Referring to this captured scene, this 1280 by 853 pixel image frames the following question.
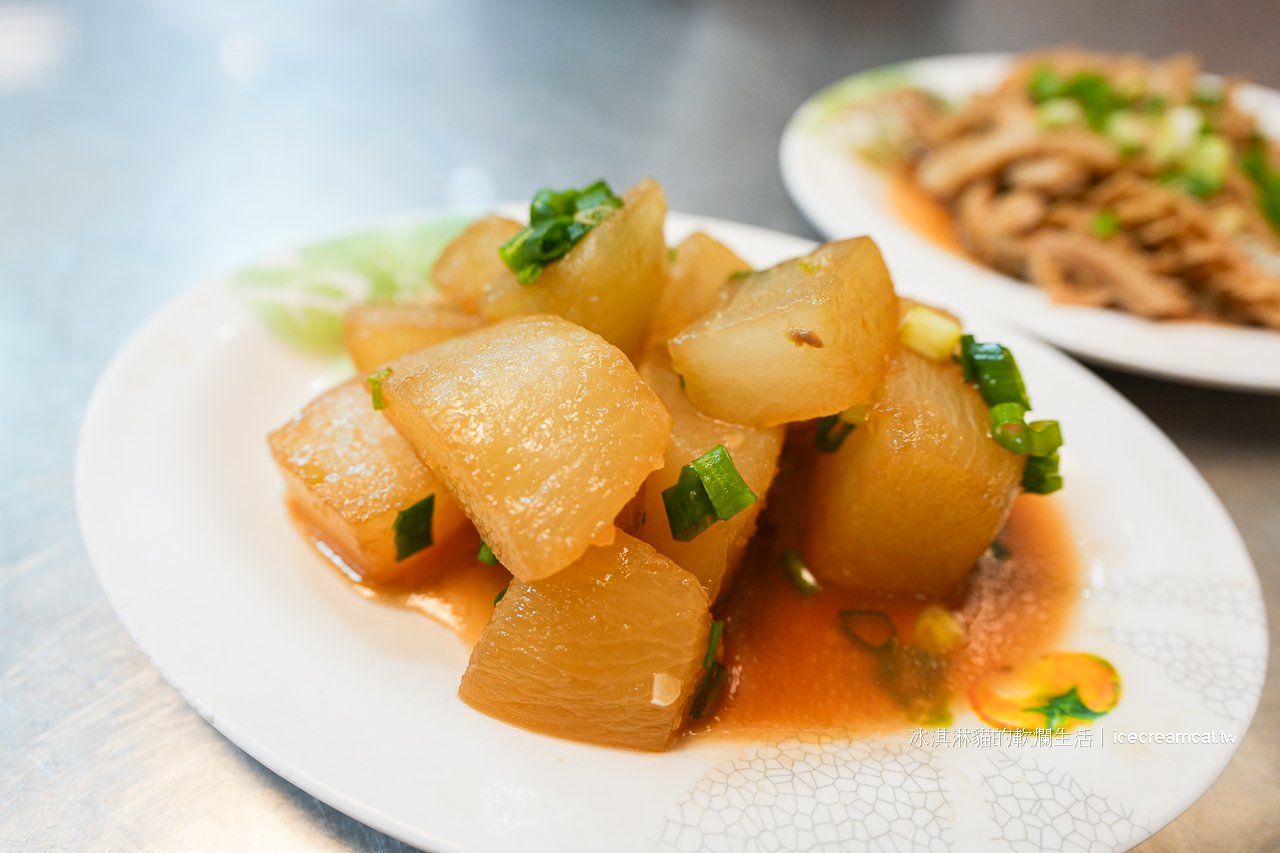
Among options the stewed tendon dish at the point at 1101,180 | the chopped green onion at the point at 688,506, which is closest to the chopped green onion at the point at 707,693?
the chopped green onion at the point at 688,506

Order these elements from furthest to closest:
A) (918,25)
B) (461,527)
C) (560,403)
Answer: (918,25) < (461,527) < (560,403)

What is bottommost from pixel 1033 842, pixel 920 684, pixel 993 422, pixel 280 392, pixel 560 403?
pixel 920 684

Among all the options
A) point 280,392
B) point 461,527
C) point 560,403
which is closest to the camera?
point 560,403

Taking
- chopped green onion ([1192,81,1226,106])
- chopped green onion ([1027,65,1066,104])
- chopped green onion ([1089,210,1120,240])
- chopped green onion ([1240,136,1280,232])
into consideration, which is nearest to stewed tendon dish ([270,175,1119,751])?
chopped green onion ([1089,210,1120,240])

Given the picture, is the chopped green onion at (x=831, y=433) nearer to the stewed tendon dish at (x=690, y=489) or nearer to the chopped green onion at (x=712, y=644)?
the stewed tendon dish at (x=690, y=489)

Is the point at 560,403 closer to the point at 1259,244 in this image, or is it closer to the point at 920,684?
the point at 920,684

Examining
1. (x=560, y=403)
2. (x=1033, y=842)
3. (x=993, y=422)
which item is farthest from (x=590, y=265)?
(x=1033, y=842)

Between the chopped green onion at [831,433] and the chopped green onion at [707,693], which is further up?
the chopped green onion at [831,433]
